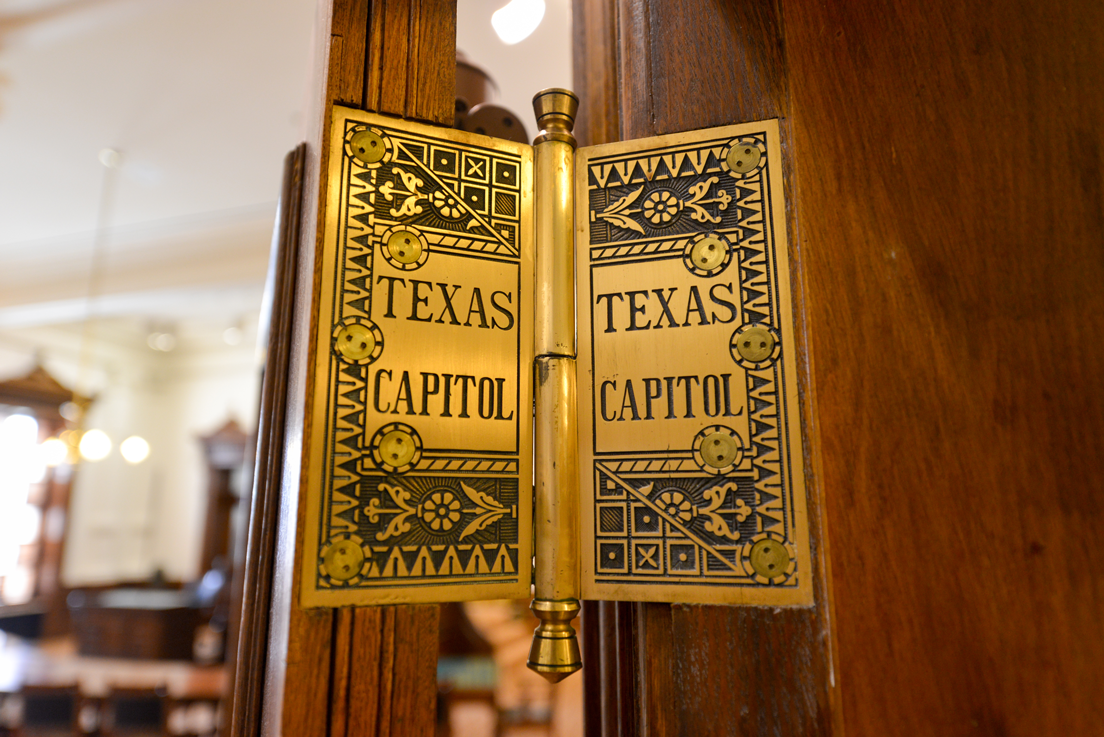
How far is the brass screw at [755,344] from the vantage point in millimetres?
400

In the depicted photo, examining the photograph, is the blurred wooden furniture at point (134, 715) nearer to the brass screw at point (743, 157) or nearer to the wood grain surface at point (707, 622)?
the wood grain surface at point (707, 622)

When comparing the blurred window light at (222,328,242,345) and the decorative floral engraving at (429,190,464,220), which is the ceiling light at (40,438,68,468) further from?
the decorative floral engraving at (429,190,464,220)

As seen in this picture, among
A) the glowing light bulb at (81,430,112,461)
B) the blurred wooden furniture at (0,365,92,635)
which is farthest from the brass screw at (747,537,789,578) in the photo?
the glowing light bulb at (81,430,112,461)

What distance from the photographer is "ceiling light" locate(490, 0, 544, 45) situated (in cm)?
209

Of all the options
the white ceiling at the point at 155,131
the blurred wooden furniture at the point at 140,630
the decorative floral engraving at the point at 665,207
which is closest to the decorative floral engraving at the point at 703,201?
the decorative floral engraving at the point at 665,207

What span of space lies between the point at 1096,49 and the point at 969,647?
32cm

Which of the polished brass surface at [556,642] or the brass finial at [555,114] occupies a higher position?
the brass finial at [555,114]

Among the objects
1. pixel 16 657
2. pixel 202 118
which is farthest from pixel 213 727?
pixel 202 118

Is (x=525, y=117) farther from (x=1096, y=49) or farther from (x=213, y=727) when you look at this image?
(x=1096, y=49)

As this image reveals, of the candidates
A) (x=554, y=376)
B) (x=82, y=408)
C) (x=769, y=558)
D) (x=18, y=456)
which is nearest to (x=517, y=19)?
(x=554, y=376)

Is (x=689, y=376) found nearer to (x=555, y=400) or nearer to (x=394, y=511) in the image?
(x=555, y=400)

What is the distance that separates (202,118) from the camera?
9.53 ft

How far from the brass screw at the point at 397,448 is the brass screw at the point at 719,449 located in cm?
17

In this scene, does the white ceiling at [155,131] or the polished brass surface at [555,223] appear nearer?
the polished brass surface at [555,223]
